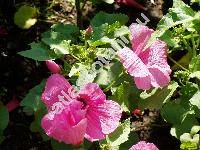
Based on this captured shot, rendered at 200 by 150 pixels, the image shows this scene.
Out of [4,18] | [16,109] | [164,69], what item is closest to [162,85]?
[164,69]

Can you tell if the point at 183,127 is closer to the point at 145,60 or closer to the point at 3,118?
the point at 145,60

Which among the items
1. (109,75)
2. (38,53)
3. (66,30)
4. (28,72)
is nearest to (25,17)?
(28,72)

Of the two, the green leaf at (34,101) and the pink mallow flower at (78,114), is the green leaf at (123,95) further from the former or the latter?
the green leaf at (34,101)

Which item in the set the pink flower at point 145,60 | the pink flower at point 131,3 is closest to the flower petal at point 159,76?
the pink flower at point 145,60

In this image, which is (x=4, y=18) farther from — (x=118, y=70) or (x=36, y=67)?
(x=118, y=70)

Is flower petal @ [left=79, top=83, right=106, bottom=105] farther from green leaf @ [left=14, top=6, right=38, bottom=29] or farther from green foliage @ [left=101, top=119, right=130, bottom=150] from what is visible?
green leaf @ [left=14, top=6, right=38, bottom=29]

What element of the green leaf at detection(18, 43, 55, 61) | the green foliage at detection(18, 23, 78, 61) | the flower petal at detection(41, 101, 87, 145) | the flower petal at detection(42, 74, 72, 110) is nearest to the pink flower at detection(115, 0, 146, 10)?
the green foliage at detection(18, 23, 78, 61)
